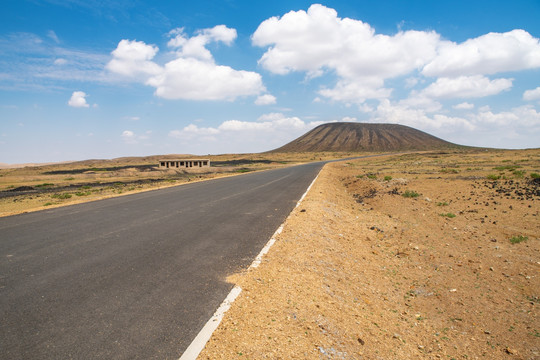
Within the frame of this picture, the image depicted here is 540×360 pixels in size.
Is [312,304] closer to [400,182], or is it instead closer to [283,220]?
[283,220]

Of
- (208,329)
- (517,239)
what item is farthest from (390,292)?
(517,239)

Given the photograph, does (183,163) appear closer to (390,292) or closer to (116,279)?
(116,279)

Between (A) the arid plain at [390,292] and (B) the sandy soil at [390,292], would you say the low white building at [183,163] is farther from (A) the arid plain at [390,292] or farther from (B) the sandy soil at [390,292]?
(B) the sandy soil at [390,292]

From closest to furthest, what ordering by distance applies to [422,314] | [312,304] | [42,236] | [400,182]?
[312,304] < [422,314] < [42,236] < [400,182]

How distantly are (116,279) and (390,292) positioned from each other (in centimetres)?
509

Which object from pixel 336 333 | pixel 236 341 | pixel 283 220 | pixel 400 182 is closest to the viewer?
pixel 236 341

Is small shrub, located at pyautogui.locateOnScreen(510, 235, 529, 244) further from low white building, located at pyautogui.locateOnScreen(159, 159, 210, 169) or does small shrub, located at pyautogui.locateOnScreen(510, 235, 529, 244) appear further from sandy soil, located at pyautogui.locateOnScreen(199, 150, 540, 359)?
low white building, located at pyautogui.locateOnScreen(159, 159, 210, 169)

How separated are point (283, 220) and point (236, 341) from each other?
6290 millimetres

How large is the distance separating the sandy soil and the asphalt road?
0.61 meters

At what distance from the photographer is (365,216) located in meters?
12.0

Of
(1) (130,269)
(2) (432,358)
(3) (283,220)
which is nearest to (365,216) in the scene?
(3) (283,220)

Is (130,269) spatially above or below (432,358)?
above

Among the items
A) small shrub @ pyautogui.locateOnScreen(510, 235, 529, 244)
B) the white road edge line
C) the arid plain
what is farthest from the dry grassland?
small shrub @ pyautogui.locateOnScreen(510, 235, 529, 244)

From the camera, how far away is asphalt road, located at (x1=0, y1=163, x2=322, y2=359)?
3.20 metres
